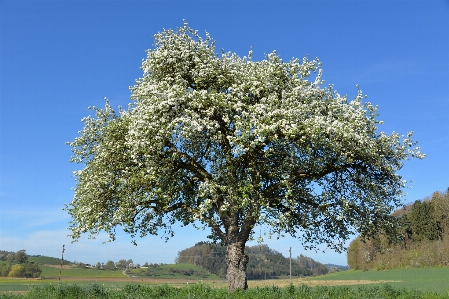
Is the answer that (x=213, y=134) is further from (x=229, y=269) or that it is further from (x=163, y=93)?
(x=229, y=269)

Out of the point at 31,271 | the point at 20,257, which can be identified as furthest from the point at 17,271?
the point at 20,257

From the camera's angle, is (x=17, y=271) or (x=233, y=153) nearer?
(x=233, y=153)

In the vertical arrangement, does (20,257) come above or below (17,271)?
above

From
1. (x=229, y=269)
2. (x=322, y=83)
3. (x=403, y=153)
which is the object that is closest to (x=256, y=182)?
(x=229, y=269)

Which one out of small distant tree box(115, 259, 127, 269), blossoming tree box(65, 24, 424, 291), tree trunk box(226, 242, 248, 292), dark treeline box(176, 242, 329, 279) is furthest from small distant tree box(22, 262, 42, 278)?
tree trunk box(226, 242, 248, 292)

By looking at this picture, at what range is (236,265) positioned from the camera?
2516 cm

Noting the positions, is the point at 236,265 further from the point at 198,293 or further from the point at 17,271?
the point at 17,271

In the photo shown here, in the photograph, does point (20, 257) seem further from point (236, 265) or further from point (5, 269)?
point (236, 265)

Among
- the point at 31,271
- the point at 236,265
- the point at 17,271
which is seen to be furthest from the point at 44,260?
the point at 236,265

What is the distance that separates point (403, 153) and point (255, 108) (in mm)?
9402

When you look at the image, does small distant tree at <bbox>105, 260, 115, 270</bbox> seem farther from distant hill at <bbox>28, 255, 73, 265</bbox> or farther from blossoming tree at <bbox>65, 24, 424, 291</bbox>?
blossoming tree at <bbox>65, 24, 424, 291</bbox>

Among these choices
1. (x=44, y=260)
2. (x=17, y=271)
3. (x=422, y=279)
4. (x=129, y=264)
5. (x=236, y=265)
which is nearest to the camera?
(x=236, y=265)

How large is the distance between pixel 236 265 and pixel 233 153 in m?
6.64

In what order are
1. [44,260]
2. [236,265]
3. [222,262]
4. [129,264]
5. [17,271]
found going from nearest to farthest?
[236,265] < [17,271] < [44,260] < [129,264] < [222,262]
